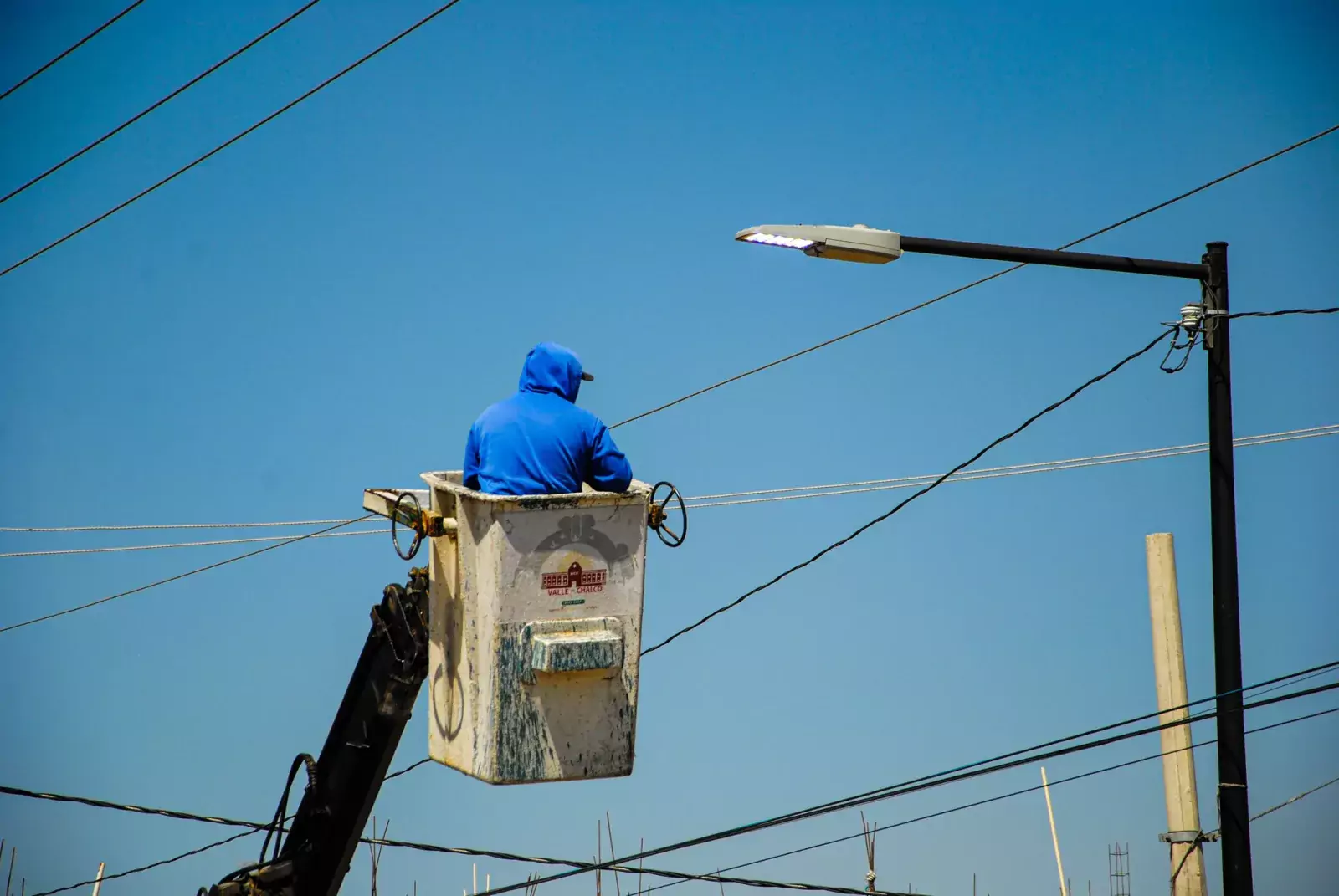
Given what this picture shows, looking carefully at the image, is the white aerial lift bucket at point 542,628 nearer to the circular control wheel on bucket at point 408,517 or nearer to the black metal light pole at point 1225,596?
the circular control wheel on bucket at point 408,517

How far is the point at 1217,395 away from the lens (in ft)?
33.2

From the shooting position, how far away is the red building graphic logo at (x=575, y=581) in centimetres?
812

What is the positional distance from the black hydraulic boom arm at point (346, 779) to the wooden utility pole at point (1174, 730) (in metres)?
6.04

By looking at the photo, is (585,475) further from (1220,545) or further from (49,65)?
(49,65)

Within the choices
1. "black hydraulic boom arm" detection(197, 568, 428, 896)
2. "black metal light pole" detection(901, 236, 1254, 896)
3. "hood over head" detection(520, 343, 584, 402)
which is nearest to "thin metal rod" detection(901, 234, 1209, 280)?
"black metal light pole" detection(901, 236, 1254, 896)

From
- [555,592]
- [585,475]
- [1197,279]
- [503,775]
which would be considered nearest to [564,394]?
[585,475]

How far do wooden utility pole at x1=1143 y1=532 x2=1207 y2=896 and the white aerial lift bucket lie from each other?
18.9 ft

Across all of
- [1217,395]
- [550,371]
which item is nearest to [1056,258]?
[1217,395]

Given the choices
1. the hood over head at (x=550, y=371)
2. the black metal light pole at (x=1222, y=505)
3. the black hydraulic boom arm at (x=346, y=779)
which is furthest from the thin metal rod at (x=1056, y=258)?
the black hydraulic boom arm at (x=346, y=779)

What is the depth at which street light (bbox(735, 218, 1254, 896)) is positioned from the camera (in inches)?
376

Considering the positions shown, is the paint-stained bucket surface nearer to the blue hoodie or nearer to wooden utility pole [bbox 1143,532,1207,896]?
the blue hoodie

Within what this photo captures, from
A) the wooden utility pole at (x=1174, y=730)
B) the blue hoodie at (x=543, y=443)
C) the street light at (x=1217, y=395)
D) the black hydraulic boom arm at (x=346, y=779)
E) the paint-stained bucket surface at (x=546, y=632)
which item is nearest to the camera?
the paint-stained bucket surface at (x=546, y=632)

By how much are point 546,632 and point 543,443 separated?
0.94 meters

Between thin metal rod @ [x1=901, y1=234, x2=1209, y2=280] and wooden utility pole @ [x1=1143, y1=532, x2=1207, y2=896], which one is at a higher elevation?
thin metal rod @ [x1=901, y1=234, x2=1209, y2=280]
